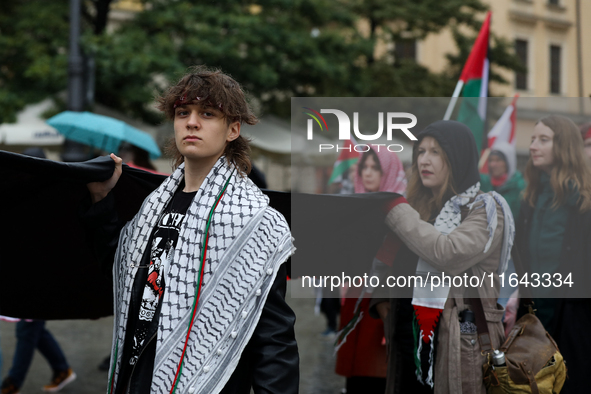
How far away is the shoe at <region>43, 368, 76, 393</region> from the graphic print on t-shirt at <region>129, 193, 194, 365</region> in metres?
3.46

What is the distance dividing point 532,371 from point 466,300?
0.39 meters

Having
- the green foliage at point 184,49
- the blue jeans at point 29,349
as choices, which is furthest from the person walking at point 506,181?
the green foliage at point 184,49

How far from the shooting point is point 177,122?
227 cm

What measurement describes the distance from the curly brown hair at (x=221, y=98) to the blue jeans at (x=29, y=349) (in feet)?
10.8

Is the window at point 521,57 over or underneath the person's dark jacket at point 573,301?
over

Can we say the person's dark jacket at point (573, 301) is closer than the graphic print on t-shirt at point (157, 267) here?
→ No

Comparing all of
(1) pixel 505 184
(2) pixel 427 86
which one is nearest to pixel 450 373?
(1) pixel 505 184

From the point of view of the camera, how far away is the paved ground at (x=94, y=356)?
5445 millimetres

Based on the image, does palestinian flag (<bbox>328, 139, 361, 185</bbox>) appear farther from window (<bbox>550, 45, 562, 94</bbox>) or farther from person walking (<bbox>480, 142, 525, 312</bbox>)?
window (<bbox>550, 45, 562, 94</bbox>)

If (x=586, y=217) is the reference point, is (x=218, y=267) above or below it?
below

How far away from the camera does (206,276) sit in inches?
84.2

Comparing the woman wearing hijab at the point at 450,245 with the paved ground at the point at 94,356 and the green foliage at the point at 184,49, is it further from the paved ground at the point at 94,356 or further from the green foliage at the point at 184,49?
the green foliage at the point at 184,49

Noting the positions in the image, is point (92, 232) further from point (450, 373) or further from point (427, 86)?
point (427, 86)

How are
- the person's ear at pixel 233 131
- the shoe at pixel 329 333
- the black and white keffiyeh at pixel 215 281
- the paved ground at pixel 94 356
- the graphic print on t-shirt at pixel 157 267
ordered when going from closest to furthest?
the black and white keffiyeh at pixel 215 281
the graphic print on t-shirt at pixel 157 267
the person's ear at pixel 233 131
the paved ground at pixel 94 356
the shoe at pixel 329 333
